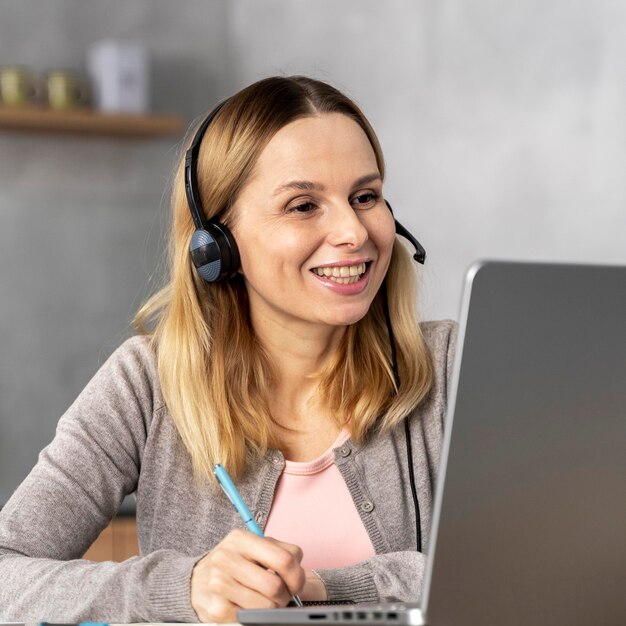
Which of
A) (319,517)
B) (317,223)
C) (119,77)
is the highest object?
(317,223)

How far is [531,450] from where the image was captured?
0.72 meters

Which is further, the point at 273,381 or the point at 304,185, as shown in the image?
the point at 273,381

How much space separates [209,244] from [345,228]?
0.67ft

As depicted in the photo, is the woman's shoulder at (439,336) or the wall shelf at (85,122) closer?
the woman's shoulder at (439,336)

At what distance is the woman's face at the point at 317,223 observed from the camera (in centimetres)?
139

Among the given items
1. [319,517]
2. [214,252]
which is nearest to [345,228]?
[214,252]

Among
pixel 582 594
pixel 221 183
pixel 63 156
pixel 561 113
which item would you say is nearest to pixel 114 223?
pixel 63 156

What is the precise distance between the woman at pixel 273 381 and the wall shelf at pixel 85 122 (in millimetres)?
1621

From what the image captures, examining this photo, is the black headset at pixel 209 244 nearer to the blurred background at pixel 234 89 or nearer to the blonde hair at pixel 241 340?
the blonde hair at pixel 241 340

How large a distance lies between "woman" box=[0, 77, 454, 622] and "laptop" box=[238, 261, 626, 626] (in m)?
0.59

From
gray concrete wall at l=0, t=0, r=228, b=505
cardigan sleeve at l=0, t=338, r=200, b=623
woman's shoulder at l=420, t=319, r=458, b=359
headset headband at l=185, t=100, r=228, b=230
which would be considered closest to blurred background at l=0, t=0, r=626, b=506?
gray concrete wall at l=0, t=0, r=228, b=505

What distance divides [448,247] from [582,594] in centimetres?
216

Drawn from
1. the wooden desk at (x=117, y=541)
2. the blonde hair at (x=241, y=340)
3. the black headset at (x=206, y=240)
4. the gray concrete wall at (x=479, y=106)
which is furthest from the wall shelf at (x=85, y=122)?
the black headset at (x=206, y=240)

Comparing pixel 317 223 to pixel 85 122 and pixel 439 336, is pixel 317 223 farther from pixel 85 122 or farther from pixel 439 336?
pixel 85 122
